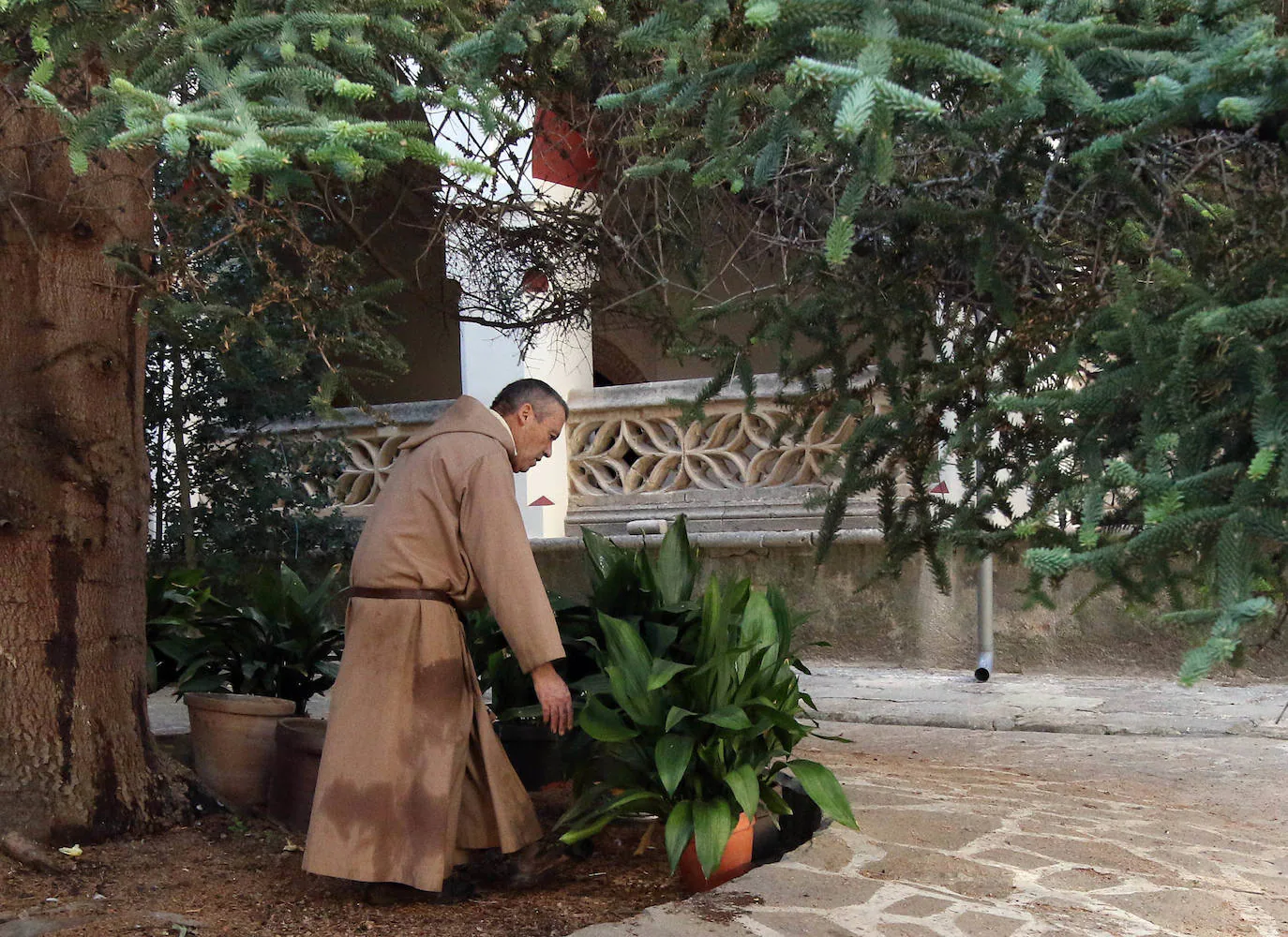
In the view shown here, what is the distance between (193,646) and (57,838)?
4.29 ft

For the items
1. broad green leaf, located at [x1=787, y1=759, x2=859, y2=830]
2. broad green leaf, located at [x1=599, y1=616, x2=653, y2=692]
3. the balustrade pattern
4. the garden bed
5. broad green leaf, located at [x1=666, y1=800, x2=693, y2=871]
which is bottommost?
the garden bed

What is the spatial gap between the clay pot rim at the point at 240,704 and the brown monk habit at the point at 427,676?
1108mm

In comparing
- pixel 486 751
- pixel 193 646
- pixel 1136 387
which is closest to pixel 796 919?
pixel 486 751

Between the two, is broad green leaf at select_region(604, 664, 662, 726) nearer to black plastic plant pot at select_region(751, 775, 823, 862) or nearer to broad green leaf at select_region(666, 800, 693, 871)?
broad green leaf at select_region(666, 800, 693, 871)

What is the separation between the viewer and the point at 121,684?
15.4 feet

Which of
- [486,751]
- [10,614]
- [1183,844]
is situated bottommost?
[1183,844]

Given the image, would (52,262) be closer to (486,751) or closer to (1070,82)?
(486,751)

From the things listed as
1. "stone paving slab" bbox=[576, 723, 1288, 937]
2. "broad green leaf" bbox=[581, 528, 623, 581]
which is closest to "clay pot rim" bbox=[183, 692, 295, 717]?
"broad green leaf" bbox=[581, 528, 623, 581]

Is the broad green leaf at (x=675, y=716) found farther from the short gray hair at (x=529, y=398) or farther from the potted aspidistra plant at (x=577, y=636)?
the short gray hair at (x=529, y=398)

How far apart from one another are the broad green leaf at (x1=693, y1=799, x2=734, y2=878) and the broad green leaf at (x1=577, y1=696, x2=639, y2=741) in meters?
0.33

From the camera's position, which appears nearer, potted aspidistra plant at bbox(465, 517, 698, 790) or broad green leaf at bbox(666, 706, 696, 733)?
broad green leaf at bbox(666, 706, 696, 733)

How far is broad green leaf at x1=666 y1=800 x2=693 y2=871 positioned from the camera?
3836 millimetres

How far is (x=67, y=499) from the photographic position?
4.54 m

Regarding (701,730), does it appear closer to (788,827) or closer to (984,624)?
(788,827)
